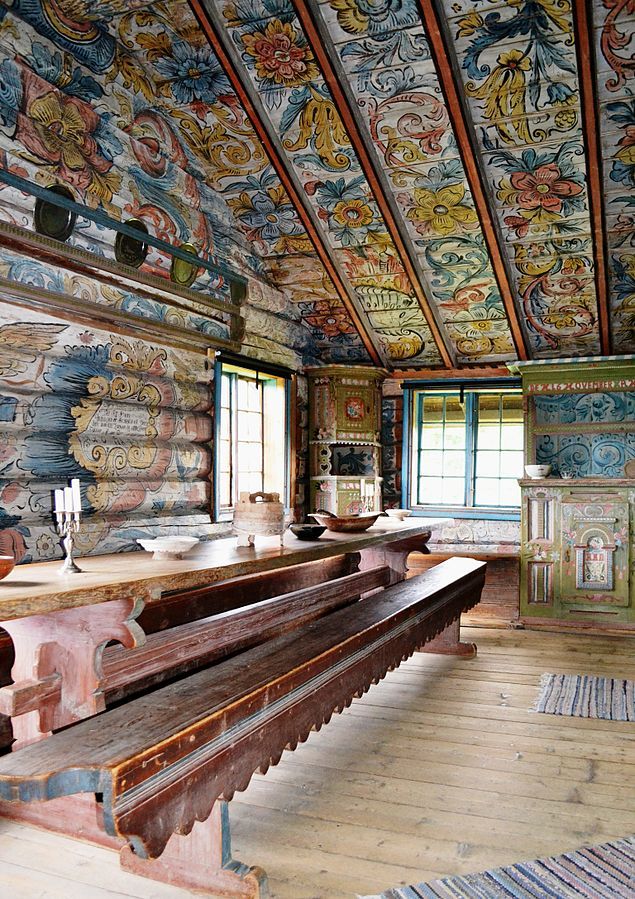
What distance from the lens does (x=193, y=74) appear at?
546cm

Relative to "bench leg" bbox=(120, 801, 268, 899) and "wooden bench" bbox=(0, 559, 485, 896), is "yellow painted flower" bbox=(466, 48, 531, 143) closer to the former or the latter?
"wooden bench" bbox=(0, 559, 485, 896)

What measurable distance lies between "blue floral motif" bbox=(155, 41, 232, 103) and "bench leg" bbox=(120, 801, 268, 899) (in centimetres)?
481

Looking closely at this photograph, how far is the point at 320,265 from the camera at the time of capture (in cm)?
713

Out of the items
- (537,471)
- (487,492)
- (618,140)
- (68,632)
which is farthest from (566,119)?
(68,632)

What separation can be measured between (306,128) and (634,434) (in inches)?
174

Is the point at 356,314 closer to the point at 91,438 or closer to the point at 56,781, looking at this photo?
the point at 91,438

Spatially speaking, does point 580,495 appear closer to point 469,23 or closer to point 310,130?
point 310,130

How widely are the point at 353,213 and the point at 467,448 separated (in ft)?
10.2

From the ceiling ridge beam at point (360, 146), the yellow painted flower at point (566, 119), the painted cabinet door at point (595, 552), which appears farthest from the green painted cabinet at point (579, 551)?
the yellow painted flower at point (566, 119)

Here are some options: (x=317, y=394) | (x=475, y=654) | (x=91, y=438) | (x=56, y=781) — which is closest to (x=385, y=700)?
(x=475, y=654)

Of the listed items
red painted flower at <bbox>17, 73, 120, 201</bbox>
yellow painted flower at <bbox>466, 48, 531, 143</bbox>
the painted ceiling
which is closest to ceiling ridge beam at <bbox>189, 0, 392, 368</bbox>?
the painted ceiling

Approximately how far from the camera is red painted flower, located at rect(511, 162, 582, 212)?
589cm

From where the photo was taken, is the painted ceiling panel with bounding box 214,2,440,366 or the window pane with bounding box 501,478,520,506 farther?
the window pane with bounding box 501,478,520,506

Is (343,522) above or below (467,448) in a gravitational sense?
below
